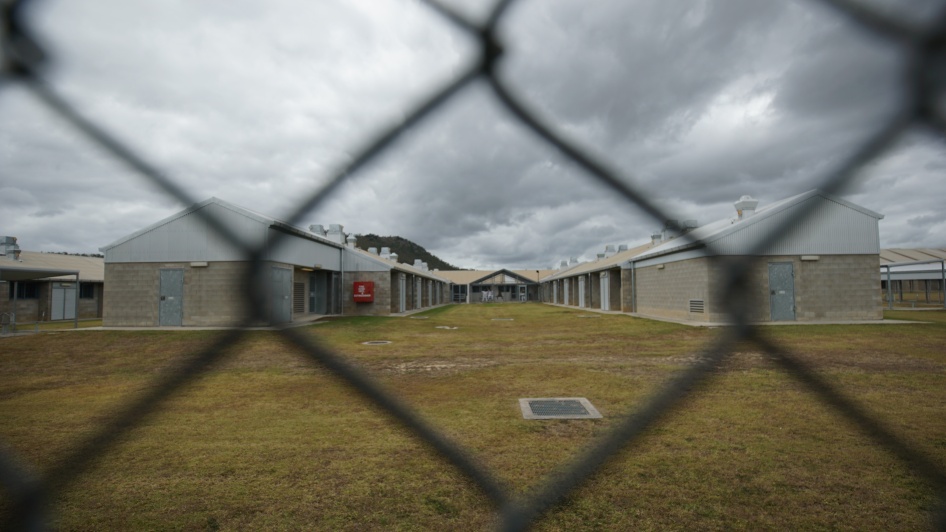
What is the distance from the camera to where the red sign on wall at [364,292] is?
75.2 feet

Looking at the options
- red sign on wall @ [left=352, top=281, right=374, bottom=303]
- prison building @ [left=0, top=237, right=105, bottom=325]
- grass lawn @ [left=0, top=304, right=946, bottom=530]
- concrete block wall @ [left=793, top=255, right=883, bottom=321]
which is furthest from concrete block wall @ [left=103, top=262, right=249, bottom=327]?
concrete block wall @ [left=793, top=255, right=883, bottom=321]

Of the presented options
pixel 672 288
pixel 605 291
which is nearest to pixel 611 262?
pixel 605 291

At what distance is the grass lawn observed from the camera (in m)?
2.57

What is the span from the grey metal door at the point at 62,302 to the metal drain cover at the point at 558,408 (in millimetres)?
26389

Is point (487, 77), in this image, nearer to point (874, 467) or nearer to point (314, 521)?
point (314, 521)

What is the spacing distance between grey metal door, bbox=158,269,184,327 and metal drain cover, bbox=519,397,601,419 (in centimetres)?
Answer: 1457

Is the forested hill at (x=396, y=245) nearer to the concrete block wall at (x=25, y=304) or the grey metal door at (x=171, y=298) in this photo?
the grey metal door at (x=171, y=298)

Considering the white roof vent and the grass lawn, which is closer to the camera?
the white roof vent

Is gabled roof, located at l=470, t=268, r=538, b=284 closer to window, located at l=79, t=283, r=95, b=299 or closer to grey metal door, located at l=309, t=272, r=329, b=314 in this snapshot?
grey metal door, located at l=309, t=272, r=329, b=314

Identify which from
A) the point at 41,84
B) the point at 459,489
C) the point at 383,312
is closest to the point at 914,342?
the point at 459,489

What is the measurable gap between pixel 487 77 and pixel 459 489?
2.46 metres

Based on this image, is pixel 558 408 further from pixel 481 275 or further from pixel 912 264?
pixel 481 275

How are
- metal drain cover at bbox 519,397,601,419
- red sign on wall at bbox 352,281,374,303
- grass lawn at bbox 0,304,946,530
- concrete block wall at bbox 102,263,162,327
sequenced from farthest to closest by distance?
red sign on wall at bbox 352,281,374,303, concrete block wall at bbox 102,263,162,327, metal drain cover at bbox 519,397,601,419, grass lawn at bbox 0,304,946,530

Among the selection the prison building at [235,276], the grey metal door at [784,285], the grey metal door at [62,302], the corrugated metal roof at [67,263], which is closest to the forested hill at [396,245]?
the prison building at [235,276]
